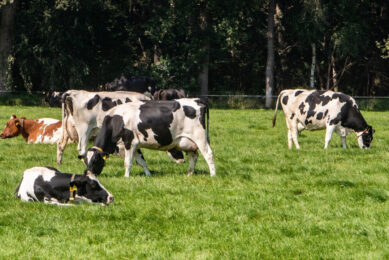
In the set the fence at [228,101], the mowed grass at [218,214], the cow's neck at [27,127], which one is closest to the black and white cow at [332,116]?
the mowed grass at [218,214]

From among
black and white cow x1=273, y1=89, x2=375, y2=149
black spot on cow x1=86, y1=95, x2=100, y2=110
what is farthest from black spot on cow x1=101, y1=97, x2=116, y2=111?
black and white cow x1=273, y1=89, x2=375, y2=149

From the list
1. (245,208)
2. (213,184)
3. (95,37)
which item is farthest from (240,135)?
(95,37)

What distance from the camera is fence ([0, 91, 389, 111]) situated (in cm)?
3359

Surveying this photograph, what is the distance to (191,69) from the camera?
3575 centimetres

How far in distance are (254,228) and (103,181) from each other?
3.81 meters

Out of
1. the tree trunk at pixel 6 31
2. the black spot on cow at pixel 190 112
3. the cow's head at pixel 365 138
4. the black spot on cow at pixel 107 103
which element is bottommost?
the cow's head at pixel 365 138

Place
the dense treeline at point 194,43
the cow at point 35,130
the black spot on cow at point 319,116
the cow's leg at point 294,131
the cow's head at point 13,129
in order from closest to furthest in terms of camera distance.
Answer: the cow's leg at point 294,131, the black spot on cow at point 319,116, the cow at point 35,130, the cow's head at point 13,129, the dense treeline at point 194,43

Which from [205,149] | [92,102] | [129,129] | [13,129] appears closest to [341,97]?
[205,149]

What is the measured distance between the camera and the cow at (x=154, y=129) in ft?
38.9

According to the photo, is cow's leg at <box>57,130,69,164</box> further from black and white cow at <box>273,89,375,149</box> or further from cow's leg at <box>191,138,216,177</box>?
black and white cow at <box>273,89,375,149</box>

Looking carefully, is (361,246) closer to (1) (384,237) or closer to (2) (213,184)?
(1) (384,237)

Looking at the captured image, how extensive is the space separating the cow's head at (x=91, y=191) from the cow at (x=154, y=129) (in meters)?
2.21

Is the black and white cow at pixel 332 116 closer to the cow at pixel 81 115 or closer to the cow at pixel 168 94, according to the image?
the cow at pixel 81 115

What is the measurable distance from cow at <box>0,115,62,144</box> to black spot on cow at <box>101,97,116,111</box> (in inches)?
132
